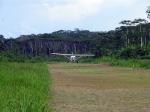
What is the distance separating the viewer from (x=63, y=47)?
11088cm

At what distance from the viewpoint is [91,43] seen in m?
98.5

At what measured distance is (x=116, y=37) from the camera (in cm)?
8569

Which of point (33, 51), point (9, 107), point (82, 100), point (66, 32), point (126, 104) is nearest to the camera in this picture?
point (9, 107)

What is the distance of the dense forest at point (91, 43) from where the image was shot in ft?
219

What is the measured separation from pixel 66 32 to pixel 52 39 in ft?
56.6

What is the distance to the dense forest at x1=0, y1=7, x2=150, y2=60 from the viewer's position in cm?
6675

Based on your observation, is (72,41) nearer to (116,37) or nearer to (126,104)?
(116,37)

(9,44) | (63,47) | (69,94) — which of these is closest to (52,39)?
(63,47)

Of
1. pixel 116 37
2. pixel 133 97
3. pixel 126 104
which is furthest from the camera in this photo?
pixel 116 37

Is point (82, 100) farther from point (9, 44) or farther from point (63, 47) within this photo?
point (63, 47)

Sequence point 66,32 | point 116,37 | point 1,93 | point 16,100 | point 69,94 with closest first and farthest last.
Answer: point 16,100 → point 1,93 → point 69,94 → point 116,37 → point 66,32

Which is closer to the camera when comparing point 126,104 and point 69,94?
point 126,104

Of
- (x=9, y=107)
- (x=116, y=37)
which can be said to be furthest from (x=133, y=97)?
(x=116, y=37)

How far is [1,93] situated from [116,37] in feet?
251
